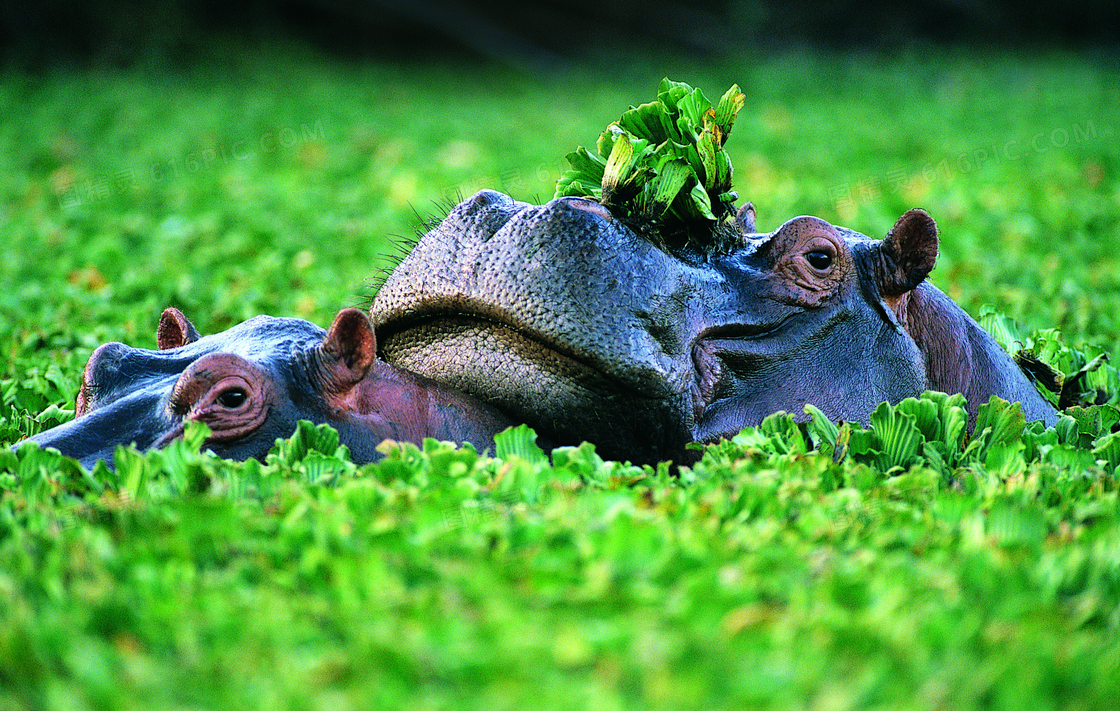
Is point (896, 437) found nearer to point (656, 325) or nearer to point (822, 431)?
point (822, 431)

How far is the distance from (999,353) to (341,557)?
195 cm

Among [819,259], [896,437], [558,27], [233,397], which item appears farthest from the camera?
[558,27]

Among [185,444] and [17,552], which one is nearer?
[17,552]

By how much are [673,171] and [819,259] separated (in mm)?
410

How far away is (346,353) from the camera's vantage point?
2.56 metres

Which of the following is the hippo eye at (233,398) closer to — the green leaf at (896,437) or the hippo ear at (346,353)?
the hippo ear at (346,353)

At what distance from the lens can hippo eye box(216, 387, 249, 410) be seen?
247cm

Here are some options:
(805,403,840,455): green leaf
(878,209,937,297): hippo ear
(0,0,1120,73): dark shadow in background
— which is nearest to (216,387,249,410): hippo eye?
(805,403,840,455): green leaf

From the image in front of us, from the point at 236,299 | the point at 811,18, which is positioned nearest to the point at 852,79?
the point at 811,18

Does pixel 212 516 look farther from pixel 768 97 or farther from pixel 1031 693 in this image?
pixel 768 97

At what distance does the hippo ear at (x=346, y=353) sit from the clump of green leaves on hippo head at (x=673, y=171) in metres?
0.60

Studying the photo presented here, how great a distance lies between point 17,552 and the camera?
6.24 ft

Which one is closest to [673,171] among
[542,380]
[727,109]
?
[727,109]

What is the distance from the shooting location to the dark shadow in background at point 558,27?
54.6ft
